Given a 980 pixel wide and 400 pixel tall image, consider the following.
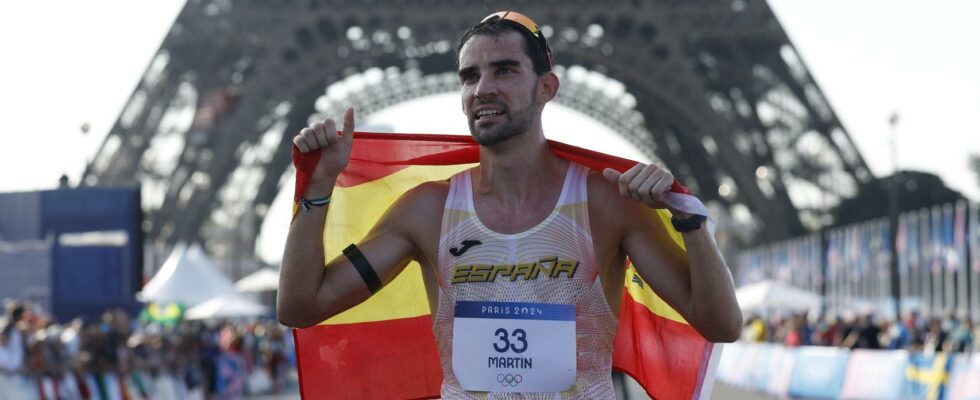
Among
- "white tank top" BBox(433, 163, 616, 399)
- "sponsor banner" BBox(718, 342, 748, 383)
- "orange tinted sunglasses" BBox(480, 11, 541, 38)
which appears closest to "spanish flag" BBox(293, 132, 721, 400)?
"white tank top" BBox(433, 163, 616, 399)

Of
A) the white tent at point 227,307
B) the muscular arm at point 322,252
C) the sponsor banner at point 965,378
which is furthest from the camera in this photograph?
the white tent at point 227,307

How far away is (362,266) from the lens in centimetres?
422

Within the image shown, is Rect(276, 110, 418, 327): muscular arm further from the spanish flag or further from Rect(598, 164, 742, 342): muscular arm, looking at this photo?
Rect(598, 164, 742, 342): muscular arm

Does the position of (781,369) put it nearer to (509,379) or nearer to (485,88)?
(509,379)

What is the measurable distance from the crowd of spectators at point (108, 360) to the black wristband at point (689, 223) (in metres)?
12.1

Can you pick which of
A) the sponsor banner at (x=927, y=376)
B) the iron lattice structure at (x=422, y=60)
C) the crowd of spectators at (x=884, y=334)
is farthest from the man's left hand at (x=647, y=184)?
the iron lattice structure at (x=422, y=60)

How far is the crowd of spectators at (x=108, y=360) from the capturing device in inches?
608

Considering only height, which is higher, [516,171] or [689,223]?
[516,171]

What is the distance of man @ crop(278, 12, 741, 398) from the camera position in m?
3.96

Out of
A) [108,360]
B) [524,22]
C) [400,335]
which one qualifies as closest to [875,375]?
[108,360]

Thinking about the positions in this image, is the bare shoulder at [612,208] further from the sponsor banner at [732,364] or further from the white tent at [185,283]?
the white tent at [185,283]

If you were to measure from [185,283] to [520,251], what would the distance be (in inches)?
1114

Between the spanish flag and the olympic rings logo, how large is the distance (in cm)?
61

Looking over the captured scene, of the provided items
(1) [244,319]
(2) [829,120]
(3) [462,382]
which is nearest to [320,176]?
(3) [462,382]
